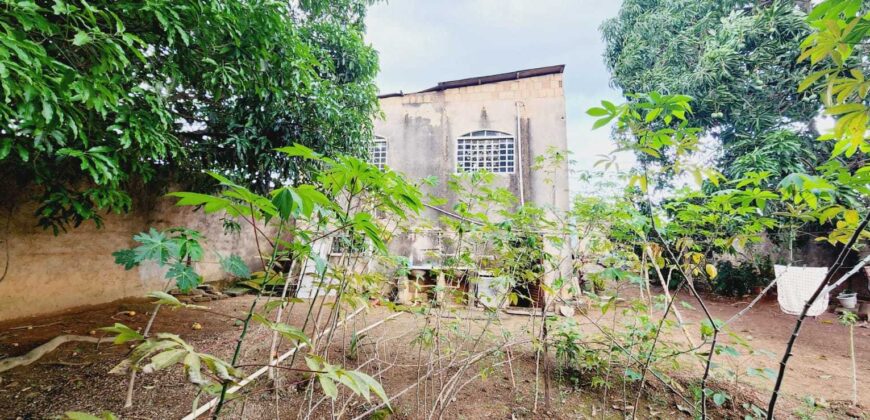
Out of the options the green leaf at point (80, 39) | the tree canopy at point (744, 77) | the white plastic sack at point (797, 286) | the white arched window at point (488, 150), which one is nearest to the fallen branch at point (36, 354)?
the green leaf at point (80, 39)

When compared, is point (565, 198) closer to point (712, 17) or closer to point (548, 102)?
point (548, 102)

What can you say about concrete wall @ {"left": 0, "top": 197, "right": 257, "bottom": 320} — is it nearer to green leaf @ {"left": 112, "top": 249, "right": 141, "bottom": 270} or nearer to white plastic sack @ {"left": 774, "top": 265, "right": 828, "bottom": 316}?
green leaf @ {"left": 112, "top": 249, "right": 141, "bottom": 270}

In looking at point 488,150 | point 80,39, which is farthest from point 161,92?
point 488,150

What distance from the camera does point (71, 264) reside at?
13.2 feet

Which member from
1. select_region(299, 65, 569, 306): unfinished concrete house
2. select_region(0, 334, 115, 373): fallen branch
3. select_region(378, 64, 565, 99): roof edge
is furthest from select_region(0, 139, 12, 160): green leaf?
select_region(378, 64, 565, 99): roof edge

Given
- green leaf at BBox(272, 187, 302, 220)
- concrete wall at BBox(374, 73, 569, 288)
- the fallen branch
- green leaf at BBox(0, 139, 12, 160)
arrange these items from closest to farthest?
green leaf at BBox(272, 187, 302, 220), green leaf at BBox(0, 139, 12, 160), the fallen branch, concrete wall at BBox(374, 73, 569, 288)

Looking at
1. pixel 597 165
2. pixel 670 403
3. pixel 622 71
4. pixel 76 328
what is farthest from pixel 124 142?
pixel 622 71

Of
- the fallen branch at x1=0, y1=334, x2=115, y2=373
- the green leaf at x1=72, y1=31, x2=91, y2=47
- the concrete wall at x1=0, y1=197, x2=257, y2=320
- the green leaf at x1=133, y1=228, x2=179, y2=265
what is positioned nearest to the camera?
Result: the green leaf at x1=133, y1=228, x2=179, y2=265

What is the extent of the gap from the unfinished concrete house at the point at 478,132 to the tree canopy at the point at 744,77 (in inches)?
93.9

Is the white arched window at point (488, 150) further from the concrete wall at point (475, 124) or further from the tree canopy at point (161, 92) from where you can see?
the tree canopy at point (161, 92)

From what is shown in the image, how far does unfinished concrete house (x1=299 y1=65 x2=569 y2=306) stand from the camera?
26.1 ft

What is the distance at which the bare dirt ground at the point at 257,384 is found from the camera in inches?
82.0

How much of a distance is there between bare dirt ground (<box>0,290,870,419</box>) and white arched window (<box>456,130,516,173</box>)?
17.3 feet

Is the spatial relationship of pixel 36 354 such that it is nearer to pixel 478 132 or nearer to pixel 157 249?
pixel 157 249
